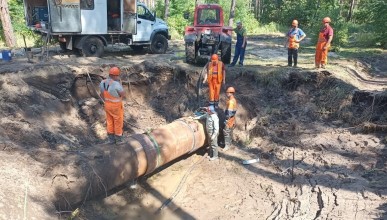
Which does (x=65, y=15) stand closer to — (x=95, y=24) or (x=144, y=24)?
(x=95, y=24)

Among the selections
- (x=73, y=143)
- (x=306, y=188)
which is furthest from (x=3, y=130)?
(x=306, y=188)

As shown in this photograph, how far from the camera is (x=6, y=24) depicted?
16594mm

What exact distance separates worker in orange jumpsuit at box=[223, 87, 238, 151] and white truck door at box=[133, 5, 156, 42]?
6.50 metres

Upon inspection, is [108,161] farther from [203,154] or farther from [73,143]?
[203,154]

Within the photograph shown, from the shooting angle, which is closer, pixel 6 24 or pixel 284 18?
pixel 6 24

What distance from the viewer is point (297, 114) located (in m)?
10.3

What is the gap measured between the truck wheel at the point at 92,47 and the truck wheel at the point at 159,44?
2287 mm

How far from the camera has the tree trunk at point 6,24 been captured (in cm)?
1623

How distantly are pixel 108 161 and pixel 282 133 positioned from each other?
5019 mm

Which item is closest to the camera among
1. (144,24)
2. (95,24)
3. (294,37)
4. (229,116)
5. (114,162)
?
(114,162)

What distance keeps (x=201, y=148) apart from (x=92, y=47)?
21.0ft

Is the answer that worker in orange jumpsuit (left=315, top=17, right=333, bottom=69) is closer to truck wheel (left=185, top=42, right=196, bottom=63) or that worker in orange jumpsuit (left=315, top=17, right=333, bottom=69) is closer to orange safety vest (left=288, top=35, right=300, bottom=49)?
orange safety vest (left=288, top=35, right=300, bottom=49)

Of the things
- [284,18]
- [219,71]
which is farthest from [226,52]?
[284,18]

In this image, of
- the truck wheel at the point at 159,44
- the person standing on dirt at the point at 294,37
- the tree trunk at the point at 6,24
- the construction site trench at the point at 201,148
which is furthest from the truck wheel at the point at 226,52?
the tree trunk at the point at 6,24
